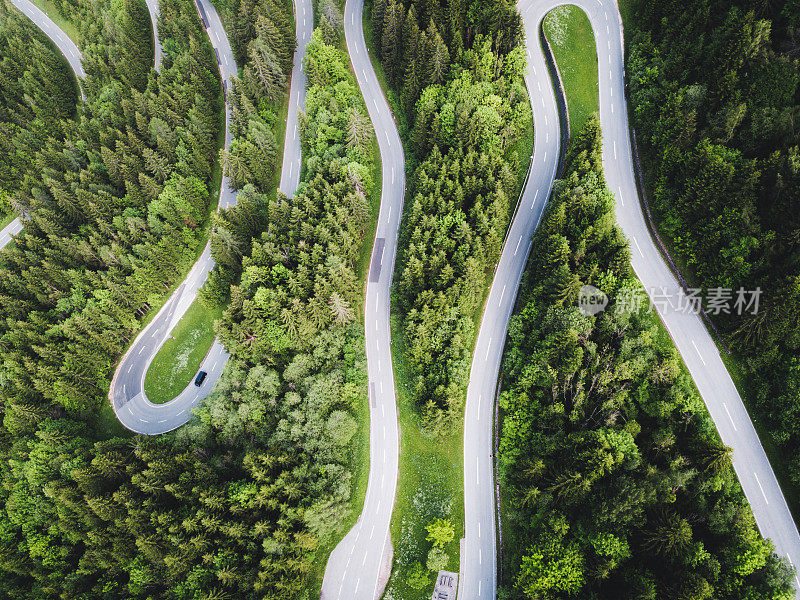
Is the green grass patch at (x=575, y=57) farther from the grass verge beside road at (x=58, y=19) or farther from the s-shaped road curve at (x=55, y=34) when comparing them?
the grass verge beside road at (x=58, y=19)

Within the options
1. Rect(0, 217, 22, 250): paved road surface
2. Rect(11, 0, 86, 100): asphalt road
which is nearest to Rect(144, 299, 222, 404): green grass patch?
Rect(0, 217, 22, 250): paved road surface

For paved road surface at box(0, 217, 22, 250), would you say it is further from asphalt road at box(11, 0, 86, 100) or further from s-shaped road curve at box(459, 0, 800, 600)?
s-shaped road curve at box(459, 0, 800, 600)

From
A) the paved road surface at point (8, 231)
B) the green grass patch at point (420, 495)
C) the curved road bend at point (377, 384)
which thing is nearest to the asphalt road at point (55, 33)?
the paved road surface at point (8, 231)

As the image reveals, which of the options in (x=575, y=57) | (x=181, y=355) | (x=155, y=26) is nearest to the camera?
(x=575, y=57)

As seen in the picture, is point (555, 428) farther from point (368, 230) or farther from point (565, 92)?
point (565, 92)

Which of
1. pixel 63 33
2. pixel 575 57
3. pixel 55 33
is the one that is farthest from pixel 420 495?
pixel 55 33

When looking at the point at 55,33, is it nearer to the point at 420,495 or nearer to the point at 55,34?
the point at 55,34

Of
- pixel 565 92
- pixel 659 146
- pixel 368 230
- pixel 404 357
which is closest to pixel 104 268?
pixel 368 230
